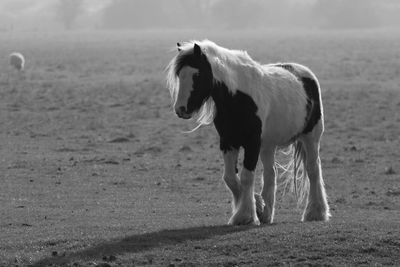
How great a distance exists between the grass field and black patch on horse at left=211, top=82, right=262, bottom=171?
95 cm

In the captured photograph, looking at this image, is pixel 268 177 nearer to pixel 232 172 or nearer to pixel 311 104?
pixel 232 172

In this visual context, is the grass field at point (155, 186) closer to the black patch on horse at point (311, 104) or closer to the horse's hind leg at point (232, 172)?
the horse's hind leg at point (232, 172)

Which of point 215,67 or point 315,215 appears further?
point 315,215

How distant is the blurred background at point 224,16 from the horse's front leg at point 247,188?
16365cm

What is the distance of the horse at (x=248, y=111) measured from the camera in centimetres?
971

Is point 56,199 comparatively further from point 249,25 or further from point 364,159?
point 249,25

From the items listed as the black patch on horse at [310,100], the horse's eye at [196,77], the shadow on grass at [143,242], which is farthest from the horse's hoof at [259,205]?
the horse's eye at [196,77]

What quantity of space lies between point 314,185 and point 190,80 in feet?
9.29

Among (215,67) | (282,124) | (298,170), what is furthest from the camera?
(298,170)

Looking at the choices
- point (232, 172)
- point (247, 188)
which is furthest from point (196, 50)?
point (247, 188)

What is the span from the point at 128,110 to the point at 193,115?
20130mm

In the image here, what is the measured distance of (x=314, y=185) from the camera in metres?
11.6

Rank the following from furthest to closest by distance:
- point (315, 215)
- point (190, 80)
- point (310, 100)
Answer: point (310, 100), point (315, 215), point (190, 80)

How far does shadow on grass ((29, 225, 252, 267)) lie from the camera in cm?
880
